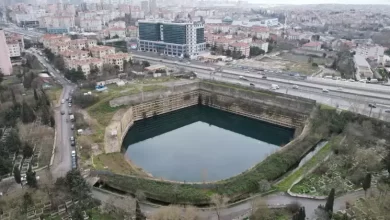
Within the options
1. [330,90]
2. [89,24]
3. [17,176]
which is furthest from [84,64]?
[89,24]

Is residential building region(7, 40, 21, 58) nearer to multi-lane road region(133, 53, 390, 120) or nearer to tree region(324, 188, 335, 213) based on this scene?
multi-lane road region(133, 53, 390, 120)

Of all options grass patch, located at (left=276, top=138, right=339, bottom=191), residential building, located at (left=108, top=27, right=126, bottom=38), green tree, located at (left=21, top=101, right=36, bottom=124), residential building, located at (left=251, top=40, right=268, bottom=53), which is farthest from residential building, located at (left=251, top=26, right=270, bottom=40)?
green tree, located at (left=21, top=101, right=36, bottom=124)

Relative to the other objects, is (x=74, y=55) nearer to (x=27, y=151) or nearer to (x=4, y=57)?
(x=4, y=57)

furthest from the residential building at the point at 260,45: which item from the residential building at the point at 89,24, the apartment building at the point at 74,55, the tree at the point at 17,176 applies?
the tree at the point at 17,176

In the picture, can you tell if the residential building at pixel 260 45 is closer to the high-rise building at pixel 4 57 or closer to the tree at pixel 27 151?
the high-rise building at pixel 4 57

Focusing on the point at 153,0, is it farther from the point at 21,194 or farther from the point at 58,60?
the point at 21,194

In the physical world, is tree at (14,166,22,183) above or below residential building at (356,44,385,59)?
below

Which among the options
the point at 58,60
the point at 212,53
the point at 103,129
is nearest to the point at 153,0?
the point at 212,53
